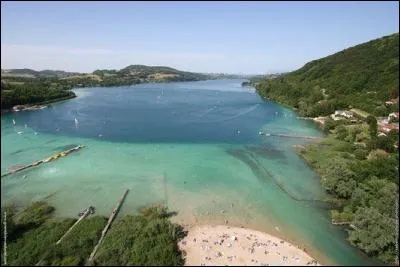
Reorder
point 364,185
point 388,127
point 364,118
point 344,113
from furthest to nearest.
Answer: point 344,113 → point 364,118 → point 388,127 → point 364,185

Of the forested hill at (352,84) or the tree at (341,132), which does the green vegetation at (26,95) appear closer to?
the tree at (341,132)

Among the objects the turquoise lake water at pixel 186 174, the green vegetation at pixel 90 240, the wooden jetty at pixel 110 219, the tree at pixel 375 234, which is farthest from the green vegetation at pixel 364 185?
the wooden jetty at pixel 110 219

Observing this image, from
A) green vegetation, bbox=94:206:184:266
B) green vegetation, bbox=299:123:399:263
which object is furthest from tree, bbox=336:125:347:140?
green vegetation, bbox=94:206:184:266

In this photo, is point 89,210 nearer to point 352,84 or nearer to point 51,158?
point 51,158

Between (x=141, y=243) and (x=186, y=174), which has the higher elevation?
(x=141, y=243)

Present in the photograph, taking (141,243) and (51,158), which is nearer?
(141,243)

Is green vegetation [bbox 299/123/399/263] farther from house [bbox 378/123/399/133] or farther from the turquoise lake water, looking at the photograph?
house [bbox 378/123/399/133]

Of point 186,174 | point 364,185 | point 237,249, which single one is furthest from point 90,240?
point 364,185

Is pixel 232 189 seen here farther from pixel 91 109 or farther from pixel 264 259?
pixel 91 109
